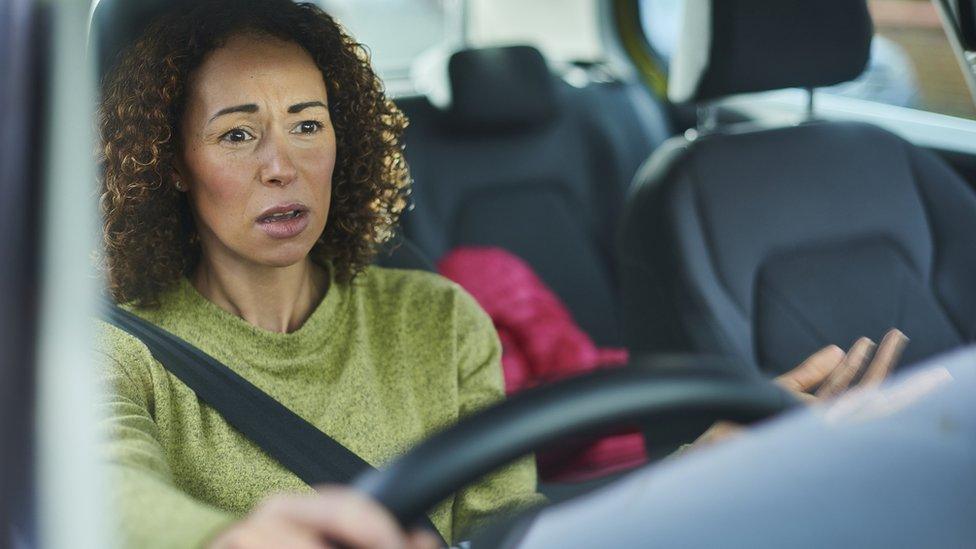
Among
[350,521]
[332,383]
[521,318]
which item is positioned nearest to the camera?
[350,521]

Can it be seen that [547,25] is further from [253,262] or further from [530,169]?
[253,262]

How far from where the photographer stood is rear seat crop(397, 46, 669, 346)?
2.55 m

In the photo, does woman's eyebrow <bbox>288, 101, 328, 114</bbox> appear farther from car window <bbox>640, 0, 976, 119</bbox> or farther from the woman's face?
car window <bbox>640, 0, 976, 119</bbox>

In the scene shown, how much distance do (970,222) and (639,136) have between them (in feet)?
4.04

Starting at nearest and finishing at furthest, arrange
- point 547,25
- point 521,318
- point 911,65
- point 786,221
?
point 786,221
point 521,318
point 911,65
point 547,25

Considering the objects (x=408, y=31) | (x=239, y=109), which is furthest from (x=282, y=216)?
(x=408, y=31)

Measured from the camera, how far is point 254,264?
1223 millimetres

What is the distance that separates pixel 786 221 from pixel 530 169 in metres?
1.10

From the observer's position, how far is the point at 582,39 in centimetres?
356

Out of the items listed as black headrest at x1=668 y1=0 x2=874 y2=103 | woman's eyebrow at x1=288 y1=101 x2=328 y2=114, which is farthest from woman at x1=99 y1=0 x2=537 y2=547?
black headrest at x1=668 y1=0 x2=874 y2=103

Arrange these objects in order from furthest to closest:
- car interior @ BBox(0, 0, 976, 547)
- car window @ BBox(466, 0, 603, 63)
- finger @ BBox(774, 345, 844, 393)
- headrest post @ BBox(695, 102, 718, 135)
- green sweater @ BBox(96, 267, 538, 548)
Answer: car window @ BBox(466, 0, 603, 63)
headrest post @ BBox(695, 102, 718, 135)
finger @ BBox(774, 345, 844, 393)
green sweater @ BBox(96, 267, 538, 548)
car interior @ BBox(0, 0, 976, 547)

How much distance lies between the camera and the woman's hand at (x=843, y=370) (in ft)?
3.70

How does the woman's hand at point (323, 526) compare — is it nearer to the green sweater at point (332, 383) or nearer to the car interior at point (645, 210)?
the car interior at point (645, 210)

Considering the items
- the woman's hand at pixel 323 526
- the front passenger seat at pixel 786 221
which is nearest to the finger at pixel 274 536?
the woman's hand at pixel 323 526
